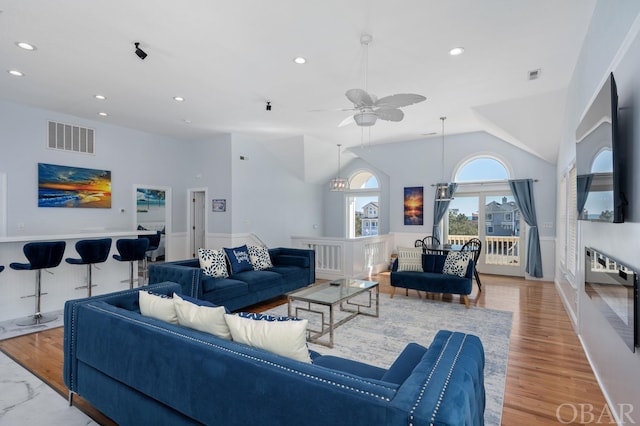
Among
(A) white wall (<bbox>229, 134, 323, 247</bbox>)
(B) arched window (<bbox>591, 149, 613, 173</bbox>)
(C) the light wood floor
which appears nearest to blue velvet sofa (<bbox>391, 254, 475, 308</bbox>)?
(C) the light wood floor

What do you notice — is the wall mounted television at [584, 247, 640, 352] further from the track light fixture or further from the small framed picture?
the small framed picture

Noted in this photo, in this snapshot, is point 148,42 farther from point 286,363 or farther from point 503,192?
point 503,192

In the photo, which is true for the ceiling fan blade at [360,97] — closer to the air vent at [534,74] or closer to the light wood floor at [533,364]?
the air vent at [534,74]

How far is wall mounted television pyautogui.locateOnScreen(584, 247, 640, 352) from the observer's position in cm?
177

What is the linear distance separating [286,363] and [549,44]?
4.14m

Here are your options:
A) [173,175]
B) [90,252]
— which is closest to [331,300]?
[90,252]

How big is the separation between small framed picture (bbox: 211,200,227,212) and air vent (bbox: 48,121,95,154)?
2460 mm

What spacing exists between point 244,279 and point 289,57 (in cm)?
299

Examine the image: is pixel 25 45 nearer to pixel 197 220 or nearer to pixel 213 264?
pixel 213 264

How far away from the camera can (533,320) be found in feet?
14.4

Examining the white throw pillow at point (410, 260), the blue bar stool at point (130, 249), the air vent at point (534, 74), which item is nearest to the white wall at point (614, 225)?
the air vent at point (534, 74)

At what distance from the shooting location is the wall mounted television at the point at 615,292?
177cm

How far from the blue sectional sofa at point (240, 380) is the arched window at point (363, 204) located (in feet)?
25.2

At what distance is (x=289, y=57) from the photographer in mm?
3754
